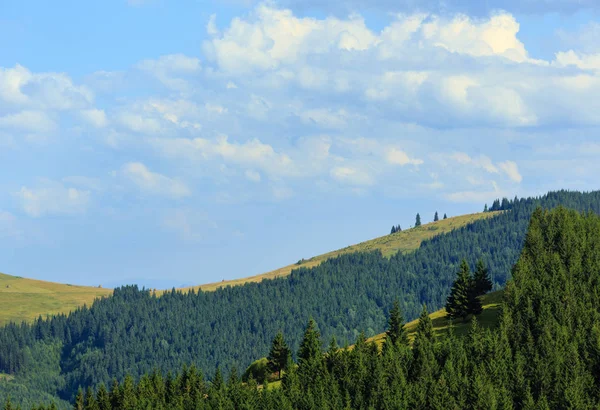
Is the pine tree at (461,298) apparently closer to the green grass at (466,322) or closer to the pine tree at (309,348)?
the green grass at (466,322)

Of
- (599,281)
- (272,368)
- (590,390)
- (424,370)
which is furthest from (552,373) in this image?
(272,368)

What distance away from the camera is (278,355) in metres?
175

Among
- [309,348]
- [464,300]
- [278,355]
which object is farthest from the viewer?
[464,300]

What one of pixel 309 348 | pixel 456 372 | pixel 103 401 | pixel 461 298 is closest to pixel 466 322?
pixel 461 298

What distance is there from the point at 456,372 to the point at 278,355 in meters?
46.7

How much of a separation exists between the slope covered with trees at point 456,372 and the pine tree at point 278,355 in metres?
12.9

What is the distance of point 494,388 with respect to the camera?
132 metres

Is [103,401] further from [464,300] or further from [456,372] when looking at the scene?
[464,300]

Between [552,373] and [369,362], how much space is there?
29666 millimetres

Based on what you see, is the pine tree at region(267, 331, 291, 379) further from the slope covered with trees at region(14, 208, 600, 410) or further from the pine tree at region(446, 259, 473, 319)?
the pine tree at region(446, 259, 473, 319)

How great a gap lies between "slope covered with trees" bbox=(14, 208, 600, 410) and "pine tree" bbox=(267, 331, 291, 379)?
1286 centimetres

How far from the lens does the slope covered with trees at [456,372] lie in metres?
132

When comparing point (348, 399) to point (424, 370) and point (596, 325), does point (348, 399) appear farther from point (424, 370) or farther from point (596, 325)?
point (596, 325)

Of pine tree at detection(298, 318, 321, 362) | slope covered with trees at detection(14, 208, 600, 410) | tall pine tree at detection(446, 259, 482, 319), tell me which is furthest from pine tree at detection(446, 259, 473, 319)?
pine tree at detection(298, 318, 321, 362)
